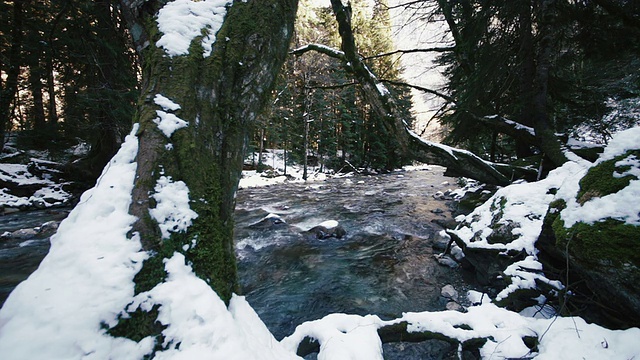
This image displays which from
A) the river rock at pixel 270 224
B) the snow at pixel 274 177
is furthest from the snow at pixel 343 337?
the snow at pixel 274 177

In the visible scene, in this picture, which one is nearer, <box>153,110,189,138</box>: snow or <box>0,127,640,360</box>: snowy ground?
<box>0,127,640,360</box>: snowy ground

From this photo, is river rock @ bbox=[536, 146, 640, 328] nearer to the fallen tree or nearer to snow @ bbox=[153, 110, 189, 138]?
the fallen tree

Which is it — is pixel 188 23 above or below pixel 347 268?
above

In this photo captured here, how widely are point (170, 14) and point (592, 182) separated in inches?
143

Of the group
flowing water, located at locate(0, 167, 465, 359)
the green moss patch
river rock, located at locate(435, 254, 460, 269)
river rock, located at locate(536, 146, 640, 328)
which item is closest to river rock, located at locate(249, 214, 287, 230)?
flowing water, located at locate(0, 167, 465, 359)

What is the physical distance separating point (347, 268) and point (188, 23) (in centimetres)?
455

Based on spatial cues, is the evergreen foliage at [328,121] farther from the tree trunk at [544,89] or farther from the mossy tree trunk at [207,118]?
the mossy tree trunk at [207,118]

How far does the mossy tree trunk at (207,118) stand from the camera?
4.20 ft

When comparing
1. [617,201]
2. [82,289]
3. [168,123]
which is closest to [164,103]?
[168,123]

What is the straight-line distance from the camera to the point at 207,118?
1510mm

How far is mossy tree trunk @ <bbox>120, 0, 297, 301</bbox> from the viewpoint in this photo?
128 cm

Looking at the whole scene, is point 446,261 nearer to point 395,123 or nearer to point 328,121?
point 395,123

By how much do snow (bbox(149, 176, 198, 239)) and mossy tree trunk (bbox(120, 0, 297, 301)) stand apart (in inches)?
0.9

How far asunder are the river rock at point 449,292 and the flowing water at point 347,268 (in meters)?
0.09
